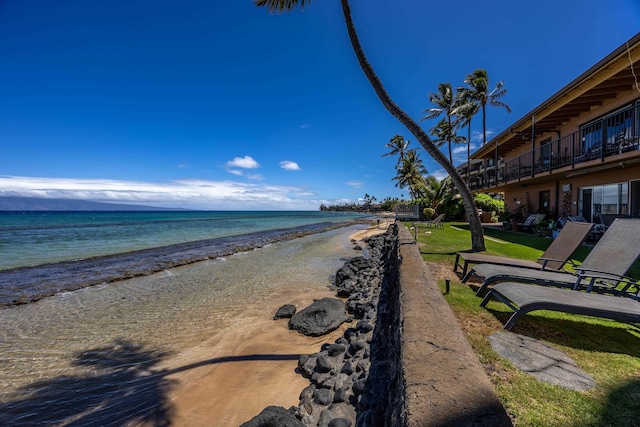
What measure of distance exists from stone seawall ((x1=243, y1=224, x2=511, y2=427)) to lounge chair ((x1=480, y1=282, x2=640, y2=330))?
2.73ft

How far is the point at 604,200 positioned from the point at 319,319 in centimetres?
1330

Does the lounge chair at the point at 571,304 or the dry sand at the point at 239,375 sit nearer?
the lounge chair at the point at 571,304

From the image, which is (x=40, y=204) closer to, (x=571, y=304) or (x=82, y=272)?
(x=82, y=272)

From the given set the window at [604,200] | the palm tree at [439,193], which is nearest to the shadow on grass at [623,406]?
the window at [604,200]

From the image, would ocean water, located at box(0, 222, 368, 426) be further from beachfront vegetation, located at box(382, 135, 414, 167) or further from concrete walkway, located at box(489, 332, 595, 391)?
beachfront vegetation, located at box(382, 135, 414, 167)

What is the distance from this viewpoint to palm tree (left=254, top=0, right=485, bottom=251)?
26.6 ft

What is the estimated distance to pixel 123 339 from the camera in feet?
18.9

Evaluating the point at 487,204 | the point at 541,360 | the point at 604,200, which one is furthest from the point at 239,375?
→ the point at 487,204

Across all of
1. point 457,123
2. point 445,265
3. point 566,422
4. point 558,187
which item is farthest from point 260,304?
point 457,123

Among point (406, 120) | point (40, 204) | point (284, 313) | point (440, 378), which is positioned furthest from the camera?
point (40, 204)

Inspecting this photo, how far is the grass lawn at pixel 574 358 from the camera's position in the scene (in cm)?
192

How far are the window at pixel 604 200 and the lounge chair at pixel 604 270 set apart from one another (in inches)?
336

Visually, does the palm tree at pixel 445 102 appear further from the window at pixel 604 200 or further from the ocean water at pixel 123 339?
the ocean water at pixel 123 339

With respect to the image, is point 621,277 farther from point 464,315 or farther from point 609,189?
point 609,189
